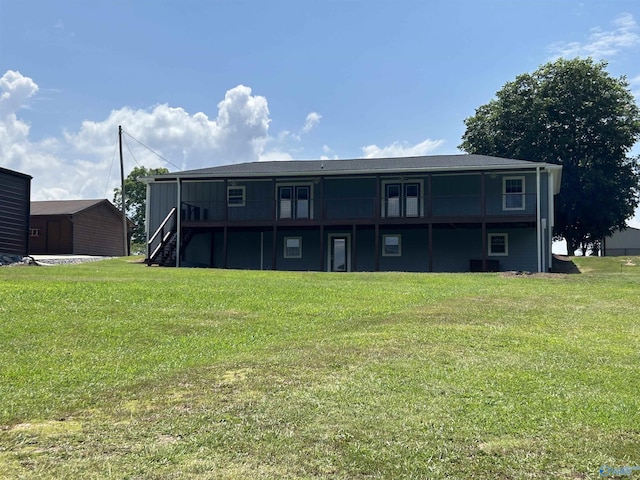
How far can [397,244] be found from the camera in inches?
1005

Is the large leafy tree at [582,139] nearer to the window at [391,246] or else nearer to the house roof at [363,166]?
the house roof at [363,166]

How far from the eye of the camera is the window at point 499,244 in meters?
24.5

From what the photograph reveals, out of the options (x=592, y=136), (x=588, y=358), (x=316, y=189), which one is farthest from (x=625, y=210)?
(x=588, y=358)

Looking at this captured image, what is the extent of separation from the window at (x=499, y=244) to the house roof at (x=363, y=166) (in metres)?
3.10

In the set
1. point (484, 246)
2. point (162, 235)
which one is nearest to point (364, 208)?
point (484, 246)

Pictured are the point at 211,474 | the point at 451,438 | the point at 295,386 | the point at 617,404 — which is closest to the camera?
the point at 211,474

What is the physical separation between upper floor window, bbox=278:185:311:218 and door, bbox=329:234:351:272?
1.58 meters

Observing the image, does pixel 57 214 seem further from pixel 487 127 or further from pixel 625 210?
pixel 625 210

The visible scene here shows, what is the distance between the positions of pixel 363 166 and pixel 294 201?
11.1 ft

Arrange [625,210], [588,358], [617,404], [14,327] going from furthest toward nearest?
[625,210], [14,327], [588,358], [617,404]

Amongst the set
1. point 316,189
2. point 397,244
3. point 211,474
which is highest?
point 316,189

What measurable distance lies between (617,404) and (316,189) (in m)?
21.4

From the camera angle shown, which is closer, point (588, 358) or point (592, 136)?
point (588, 358)

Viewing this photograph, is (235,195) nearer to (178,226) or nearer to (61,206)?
(178,226)
